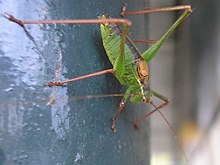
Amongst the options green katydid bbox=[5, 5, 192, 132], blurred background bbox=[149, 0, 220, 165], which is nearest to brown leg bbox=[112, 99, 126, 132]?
green katydid bbox=[5, 5, 192, 132]

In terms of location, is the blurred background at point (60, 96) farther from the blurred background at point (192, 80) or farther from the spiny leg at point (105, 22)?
the blurred background at point (192, 80)

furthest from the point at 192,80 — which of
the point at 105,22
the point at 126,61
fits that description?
the point at 105,22

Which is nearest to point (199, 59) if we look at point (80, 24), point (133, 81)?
point (133, 81)

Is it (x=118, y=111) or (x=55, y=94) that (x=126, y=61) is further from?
(x=55, y=94)

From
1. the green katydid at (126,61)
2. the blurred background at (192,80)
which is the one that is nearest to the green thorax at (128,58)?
the green katydid at (126,61)

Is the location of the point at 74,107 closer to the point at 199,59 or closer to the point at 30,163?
the point at 30,163

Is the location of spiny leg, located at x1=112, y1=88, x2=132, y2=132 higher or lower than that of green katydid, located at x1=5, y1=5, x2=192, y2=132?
lower

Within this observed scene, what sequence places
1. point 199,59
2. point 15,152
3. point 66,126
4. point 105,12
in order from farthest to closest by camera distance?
point 199,59 → point 105,12 → point 66,126 → point 15,152

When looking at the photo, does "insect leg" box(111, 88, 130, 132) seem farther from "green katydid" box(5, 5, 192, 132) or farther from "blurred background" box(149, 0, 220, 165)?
"blurred background" box(149, 0, 220, 165)
